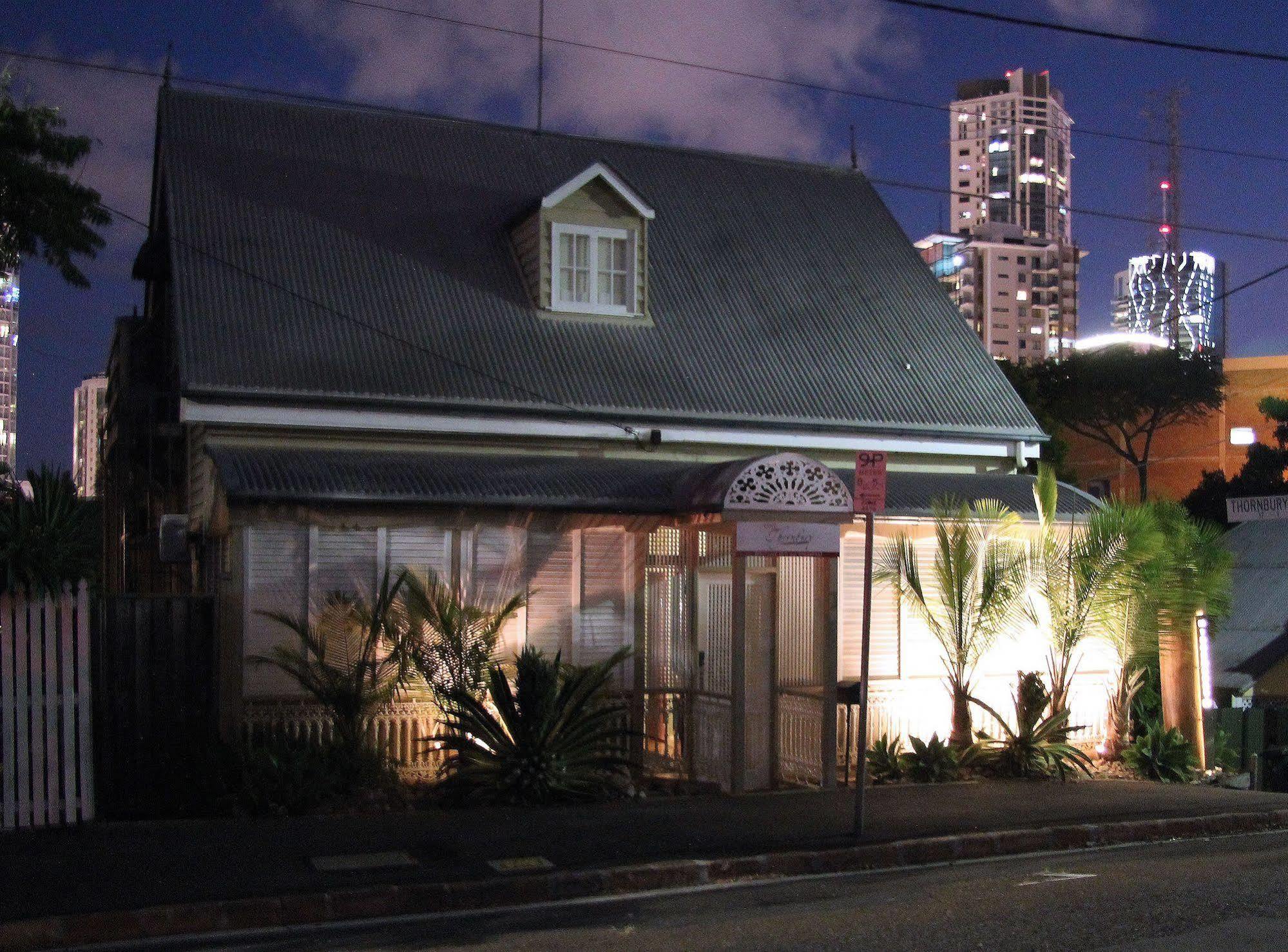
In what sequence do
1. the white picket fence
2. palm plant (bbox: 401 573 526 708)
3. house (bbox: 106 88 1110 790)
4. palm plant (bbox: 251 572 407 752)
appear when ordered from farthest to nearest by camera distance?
house (bbox: 106 88 1110 790), palm plant (bbox: 401 573 526 708), palm plant (bbox: 251 572 407 752), the white picket fence

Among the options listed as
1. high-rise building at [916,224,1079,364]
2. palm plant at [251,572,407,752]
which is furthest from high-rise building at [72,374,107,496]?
high-rise building at [916,224,1079,364]

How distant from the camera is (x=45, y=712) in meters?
11.6

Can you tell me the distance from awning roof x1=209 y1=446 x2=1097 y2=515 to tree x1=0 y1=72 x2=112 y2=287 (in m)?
3.42

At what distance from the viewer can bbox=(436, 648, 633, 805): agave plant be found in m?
13.0

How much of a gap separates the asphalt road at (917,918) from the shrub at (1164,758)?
17.1 feet

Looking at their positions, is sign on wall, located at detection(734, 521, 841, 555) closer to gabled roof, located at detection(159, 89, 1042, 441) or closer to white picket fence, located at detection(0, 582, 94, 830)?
gabled roof, located at detection(159, 89, 1042, 441)

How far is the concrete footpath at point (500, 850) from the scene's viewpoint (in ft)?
30.3

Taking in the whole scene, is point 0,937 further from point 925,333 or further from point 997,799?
point 925,333

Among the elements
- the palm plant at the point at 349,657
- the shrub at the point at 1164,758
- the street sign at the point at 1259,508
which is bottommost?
the shrub at the point at 1164,758

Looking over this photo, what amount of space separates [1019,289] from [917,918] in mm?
177875

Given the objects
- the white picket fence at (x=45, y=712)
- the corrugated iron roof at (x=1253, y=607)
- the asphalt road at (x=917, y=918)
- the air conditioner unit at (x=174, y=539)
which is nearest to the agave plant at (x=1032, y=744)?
the asphalt road at (x=917, y=918)

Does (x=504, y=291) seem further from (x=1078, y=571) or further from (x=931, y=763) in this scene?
(x=931, y=763)

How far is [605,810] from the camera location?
12.8m

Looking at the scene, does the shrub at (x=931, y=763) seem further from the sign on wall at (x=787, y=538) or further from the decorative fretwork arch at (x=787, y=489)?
the decorative fretwork arch at (x=787, y=489)
